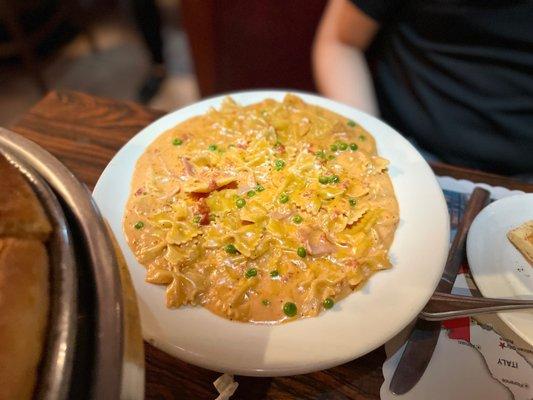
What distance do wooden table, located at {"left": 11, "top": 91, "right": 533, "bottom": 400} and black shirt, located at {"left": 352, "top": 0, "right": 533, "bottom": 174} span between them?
1.12ft

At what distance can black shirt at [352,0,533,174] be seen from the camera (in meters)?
1.96

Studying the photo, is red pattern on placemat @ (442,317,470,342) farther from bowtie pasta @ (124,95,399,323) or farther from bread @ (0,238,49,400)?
bread @ (0,238,49,400)

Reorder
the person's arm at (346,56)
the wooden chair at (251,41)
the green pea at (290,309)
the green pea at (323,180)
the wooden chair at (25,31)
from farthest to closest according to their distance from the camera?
the wooden chair at (25,31) → the wooden chair at (251,41) → the person's arm at (346,56) → the green pea at (323,180) → the green pea at (290,309)

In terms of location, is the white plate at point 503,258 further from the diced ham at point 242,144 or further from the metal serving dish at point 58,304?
the metal serving dish at point 58,304

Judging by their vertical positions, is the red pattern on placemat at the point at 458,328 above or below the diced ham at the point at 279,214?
below

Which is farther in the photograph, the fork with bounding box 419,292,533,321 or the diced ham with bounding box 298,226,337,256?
the diced ham with bounding box 298,226,337,256

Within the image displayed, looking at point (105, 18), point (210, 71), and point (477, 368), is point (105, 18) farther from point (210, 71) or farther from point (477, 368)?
point (477, 368)

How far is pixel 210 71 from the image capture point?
3.44 m

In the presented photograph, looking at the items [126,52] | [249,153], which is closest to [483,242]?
[249,153]

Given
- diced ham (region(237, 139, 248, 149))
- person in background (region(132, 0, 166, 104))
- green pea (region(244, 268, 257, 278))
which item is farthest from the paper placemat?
person in background (region(132, 0, 166, 104))

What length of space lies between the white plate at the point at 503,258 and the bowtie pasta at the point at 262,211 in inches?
13.0

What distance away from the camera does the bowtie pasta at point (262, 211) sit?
1.33 m

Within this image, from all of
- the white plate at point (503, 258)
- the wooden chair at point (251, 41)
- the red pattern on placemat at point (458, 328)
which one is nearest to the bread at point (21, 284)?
the red pattern on placemat at point (458, 328)

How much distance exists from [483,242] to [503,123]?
32.8 inches
